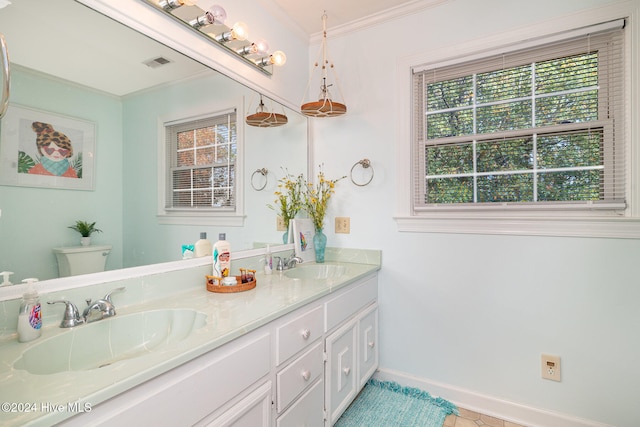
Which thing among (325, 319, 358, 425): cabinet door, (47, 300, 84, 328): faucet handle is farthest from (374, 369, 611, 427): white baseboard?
(47, 300, 84, 328): faucet handle

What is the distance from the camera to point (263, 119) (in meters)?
2.00

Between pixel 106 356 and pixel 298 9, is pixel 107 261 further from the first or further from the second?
pixel 298 9

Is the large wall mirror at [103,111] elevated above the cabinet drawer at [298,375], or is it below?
above

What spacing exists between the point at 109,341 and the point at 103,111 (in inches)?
32.9

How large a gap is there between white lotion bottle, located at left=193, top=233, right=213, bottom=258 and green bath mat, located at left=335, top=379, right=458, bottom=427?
1.19 meters

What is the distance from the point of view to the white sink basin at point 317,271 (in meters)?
2.11

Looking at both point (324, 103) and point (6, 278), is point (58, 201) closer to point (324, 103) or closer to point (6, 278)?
point (6, 278)

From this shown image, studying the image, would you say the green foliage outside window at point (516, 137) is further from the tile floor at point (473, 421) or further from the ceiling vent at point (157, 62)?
the ceiling vent at point (157, 62)

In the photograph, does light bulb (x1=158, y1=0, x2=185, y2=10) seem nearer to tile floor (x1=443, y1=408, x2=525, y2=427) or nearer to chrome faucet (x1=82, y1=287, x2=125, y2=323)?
chrome faucet (x1=82, y1=287, x2=125, y2=323)

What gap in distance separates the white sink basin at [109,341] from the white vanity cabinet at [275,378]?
0.55 ft

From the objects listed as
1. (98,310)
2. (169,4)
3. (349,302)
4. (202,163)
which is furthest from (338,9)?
(98,310)

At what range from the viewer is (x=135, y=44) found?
1.31m

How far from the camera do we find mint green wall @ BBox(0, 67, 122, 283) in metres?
1.00

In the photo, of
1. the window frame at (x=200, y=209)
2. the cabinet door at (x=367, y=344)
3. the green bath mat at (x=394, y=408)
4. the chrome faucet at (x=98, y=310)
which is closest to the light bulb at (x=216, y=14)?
the window frame at (x=200, y=209)
